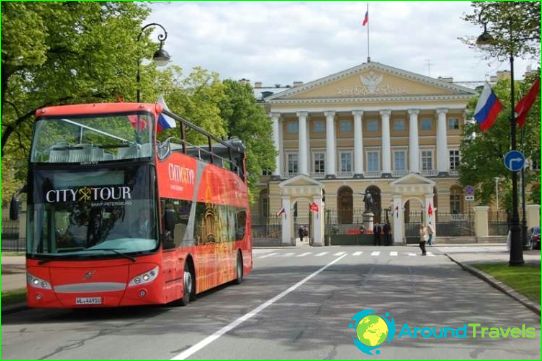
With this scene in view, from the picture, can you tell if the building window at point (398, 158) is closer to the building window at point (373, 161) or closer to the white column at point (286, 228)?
the building window at point (373, 161)

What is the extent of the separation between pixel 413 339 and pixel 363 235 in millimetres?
55932

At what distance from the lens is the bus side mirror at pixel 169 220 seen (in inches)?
591

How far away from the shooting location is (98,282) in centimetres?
1416

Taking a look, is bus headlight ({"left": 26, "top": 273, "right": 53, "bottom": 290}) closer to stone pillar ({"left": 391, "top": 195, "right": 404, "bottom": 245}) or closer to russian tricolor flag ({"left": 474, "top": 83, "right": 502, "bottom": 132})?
russian tricolor flag ({"left": 474, "top": 83, "right": 502, "bottom": 132})

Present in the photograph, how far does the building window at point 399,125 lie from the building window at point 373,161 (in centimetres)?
403

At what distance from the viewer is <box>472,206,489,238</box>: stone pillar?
203 feet

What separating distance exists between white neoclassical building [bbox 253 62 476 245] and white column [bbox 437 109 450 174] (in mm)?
123

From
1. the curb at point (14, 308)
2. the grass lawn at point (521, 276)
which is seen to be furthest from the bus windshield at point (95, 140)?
the grass lawn at point (521, 276)

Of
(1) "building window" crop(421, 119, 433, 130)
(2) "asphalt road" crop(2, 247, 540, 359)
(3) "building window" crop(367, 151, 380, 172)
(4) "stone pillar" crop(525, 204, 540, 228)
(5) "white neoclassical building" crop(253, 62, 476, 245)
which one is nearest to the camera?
(2) "asphalt road" crop(2, 247, 540, 359)

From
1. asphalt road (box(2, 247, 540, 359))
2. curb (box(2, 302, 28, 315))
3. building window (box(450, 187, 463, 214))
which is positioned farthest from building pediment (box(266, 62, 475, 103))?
curb (box(2, 302, 28, 315))

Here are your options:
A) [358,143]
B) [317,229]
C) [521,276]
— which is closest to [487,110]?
[521,276]

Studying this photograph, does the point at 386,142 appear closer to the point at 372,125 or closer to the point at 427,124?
the point at 372,125

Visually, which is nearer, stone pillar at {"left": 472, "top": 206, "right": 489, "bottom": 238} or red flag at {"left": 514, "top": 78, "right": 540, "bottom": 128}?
red flag at {"left": 514, "top": 78, "right": 540, "bottom": 128}

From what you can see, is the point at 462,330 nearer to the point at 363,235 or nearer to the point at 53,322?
the point at 53,322
